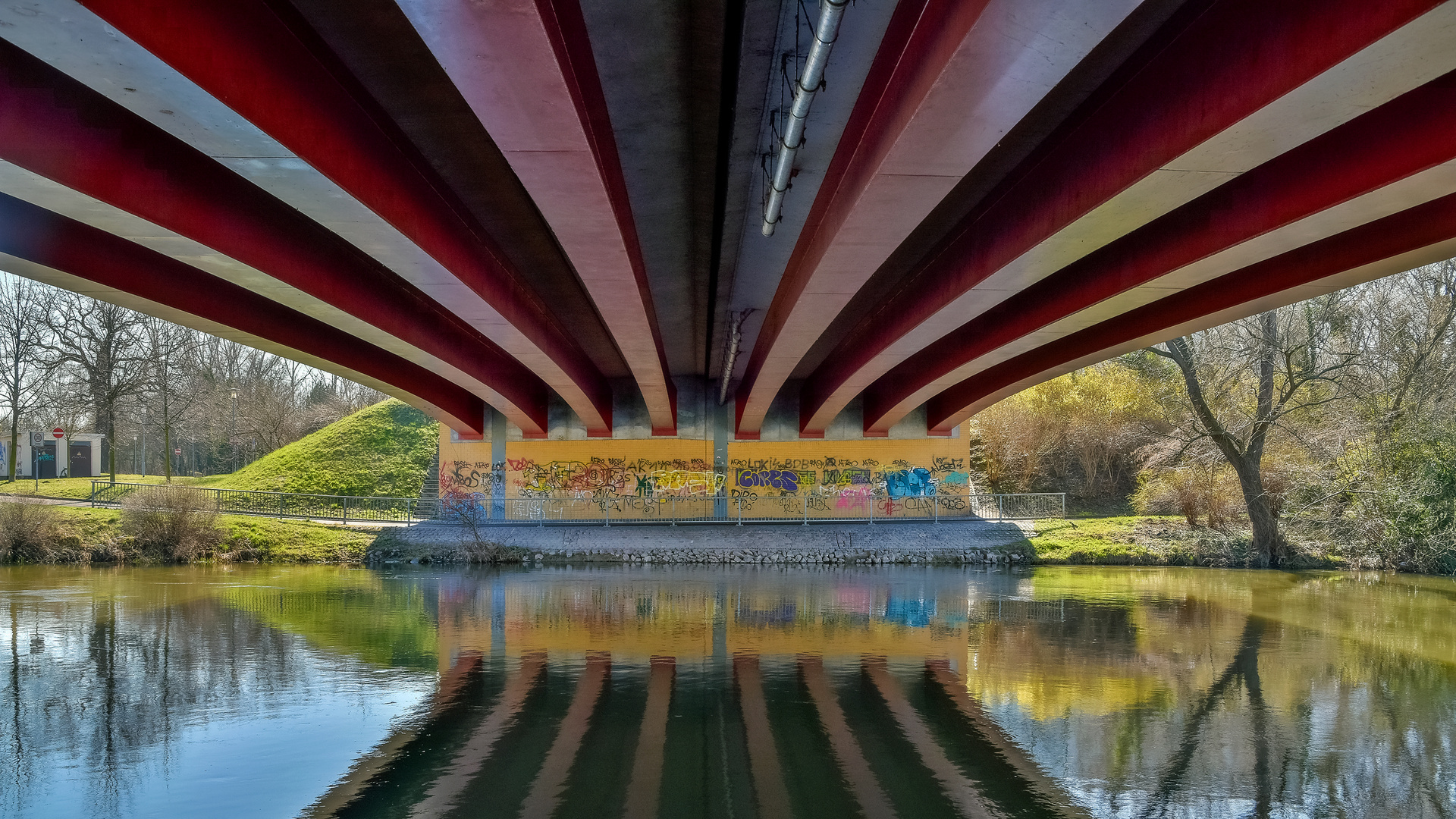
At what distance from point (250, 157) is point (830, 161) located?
5961 millimetres

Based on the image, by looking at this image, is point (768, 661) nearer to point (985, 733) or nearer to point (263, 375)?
point (985, 733)

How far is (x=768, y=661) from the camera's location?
13023mm

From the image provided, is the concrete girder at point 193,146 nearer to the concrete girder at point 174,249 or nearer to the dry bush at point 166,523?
the concrete girder at point 174,249

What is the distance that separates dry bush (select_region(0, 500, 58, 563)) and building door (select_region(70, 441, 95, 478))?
27805 mm

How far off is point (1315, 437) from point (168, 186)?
93.5 ft

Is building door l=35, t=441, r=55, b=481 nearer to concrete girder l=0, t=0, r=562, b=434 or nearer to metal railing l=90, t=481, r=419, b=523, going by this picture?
metal railing l=90, t=481, r=419, b=523

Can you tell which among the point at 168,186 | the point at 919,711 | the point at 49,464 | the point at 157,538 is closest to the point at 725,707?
the point at 919,711

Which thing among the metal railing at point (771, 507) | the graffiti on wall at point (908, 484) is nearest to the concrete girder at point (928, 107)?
the metal railing at point (771, 507)

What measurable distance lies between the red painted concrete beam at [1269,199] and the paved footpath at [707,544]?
12817mm

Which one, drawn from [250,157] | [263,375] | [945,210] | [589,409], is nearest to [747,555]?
[589,409]

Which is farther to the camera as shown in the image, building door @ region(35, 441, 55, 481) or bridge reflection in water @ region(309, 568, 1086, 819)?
building door @ region(35, 441, 55, 481)

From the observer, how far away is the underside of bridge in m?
6.38

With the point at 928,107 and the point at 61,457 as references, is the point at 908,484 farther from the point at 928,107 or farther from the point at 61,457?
the point at 61,457

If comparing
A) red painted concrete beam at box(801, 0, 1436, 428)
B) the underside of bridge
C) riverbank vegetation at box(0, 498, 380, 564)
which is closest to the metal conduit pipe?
the underside of bridge
